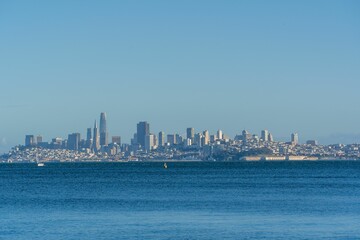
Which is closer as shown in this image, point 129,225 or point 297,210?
point 129,225

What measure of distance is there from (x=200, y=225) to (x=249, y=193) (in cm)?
2793

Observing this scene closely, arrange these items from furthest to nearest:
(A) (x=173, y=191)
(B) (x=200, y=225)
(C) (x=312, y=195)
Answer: (A) (x=173, y=191), (C) (x=312, y=195), (B) (x=200, y=225)

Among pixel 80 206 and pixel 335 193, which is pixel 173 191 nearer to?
pixel 335 193

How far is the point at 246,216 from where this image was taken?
153 ft

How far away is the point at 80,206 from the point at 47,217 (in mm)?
8208

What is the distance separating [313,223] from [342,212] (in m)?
6.67

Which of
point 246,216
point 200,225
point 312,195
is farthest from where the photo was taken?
point 312,195

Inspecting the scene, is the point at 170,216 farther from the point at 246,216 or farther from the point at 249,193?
the point at 249,193

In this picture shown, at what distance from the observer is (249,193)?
228ft

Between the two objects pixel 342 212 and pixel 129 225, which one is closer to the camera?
pixel 129 225

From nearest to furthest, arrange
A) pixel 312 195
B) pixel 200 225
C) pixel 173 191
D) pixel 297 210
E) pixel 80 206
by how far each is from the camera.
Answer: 1. pixel 200 225
2. pixel 297 210
3. pixel 80 206
4. pixel 312 195
5. pixel 173 191

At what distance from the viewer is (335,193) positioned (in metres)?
69.5

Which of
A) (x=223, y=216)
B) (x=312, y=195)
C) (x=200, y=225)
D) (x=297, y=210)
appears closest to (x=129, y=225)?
(x=200, y=225)

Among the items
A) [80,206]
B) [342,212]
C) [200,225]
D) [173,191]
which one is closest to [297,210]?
[342,212]
